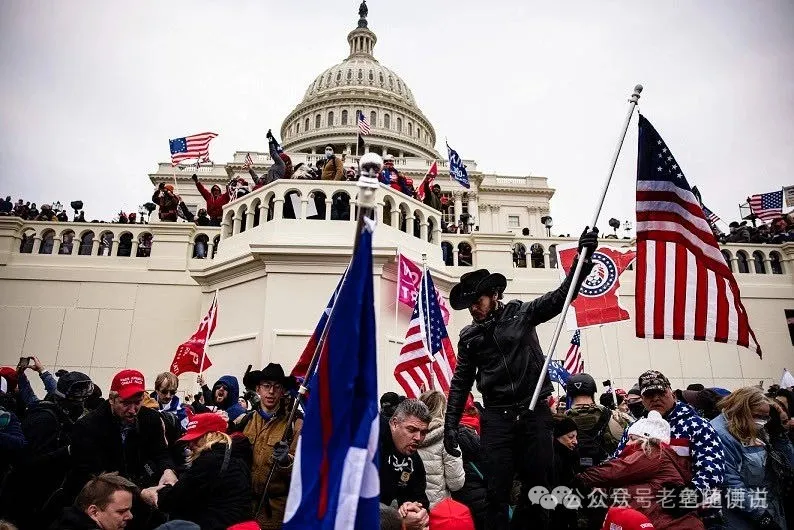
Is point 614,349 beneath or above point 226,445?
above

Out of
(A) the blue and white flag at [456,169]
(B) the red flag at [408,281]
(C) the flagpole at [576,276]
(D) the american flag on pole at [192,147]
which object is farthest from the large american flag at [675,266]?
(D) the american flag on pole at [192,147]

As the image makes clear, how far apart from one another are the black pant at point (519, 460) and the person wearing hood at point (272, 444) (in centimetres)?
145

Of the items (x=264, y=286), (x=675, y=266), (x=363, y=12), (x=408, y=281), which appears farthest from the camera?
(x=363, y=12)

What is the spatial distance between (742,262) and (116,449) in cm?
1795

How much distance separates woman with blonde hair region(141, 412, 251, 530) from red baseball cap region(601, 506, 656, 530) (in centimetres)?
231

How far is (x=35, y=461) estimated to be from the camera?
422 cm

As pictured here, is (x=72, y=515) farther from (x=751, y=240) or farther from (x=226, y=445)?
(x=751, y=240)

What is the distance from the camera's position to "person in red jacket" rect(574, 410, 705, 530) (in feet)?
10.7

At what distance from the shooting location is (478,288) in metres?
4.37

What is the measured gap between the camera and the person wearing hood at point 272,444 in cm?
402

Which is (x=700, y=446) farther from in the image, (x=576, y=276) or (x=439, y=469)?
(x=439, y=469)

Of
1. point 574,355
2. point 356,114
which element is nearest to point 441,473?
point 574,355

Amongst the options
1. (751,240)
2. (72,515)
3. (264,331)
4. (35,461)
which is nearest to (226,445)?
(72,515)

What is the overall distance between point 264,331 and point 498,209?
48.8m
